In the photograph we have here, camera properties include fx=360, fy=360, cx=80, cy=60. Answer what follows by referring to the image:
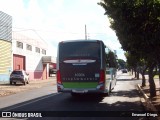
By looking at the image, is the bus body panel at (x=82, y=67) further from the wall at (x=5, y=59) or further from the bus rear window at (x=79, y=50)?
the wall at (x=5, y=59)

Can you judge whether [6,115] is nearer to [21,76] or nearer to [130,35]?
[130,35]

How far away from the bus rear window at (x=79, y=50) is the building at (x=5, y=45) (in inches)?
1155

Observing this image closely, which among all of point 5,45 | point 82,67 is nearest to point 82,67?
point 82,67

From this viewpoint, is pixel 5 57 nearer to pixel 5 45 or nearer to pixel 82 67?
pixel 5 45

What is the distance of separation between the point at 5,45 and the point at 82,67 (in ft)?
106

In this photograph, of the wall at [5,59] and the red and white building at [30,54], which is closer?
the wall at [5,59]

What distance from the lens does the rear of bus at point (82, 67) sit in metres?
18.6

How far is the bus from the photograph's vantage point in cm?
1864

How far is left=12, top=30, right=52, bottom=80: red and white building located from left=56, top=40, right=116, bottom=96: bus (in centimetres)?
3499

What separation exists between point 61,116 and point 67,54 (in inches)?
250

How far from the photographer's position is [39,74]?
232ft

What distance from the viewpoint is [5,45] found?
49.1 metres

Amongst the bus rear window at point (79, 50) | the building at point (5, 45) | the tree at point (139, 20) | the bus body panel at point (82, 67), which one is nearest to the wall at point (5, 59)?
the building at point (5, 45)

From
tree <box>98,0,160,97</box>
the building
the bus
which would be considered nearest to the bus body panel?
the bus
